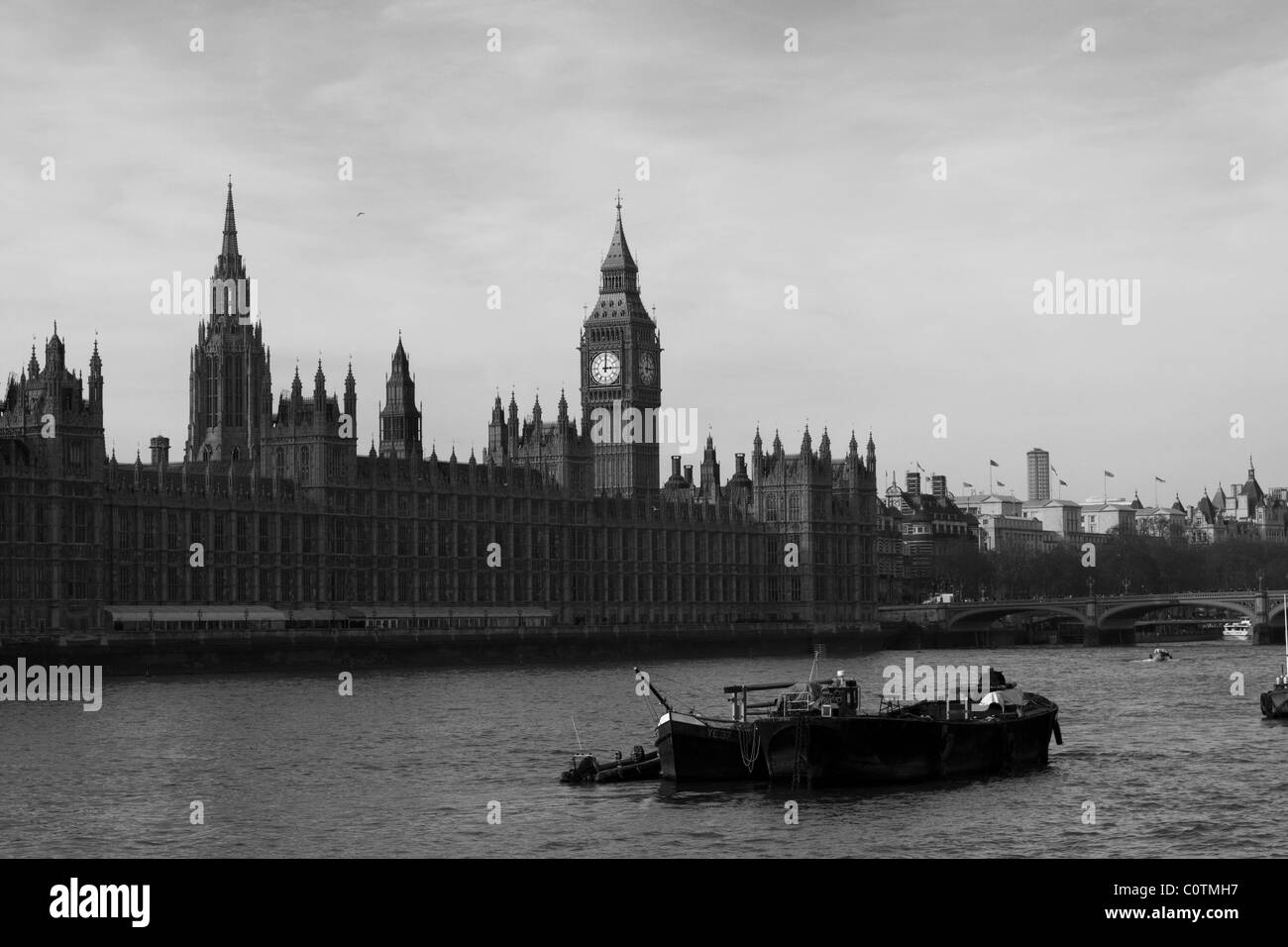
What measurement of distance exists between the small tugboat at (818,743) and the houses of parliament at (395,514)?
6395cm

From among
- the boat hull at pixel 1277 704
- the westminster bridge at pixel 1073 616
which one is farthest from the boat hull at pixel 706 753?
the westminster bridge at pixel 1073 616

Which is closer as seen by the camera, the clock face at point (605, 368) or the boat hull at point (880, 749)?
the boat hull at point (880, 749)

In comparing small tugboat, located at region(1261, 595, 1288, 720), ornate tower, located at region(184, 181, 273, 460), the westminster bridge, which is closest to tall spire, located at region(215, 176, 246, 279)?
ornate tower, located at region(184, 181, 273, 460)

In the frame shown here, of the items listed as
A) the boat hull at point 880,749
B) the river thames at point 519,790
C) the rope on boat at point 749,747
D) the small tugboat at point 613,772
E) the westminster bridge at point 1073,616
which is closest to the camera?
the river thames at point 519,790

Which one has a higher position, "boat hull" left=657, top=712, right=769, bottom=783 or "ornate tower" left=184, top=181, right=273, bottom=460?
"ornate tower" left=184, top=181, right=273, bottom=460

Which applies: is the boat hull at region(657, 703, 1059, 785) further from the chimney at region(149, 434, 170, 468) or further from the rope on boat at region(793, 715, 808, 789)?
the chimney at region(149, 434, 170, 468)

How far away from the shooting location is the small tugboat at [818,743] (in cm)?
5253

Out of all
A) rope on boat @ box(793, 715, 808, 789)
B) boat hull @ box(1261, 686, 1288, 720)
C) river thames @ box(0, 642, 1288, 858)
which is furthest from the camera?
boat hull @ box(1261, 686, 1288, 720)

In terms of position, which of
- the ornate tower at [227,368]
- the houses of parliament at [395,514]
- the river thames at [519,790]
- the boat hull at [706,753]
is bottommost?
the river thames at [519,790]

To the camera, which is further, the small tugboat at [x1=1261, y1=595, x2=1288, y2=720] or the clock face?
the clock face

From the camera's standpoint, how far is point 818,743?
5244cm

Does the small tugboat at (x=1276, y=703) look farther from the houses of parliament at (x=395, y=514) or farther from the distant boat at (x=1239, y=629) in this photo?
the distant boat at (x=1239, y=629)

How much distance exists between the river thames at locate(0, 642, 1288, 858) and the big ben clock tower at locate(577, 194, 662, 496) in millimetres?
96212

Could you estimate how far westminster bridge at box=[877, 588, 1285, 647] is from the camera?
532 ft
